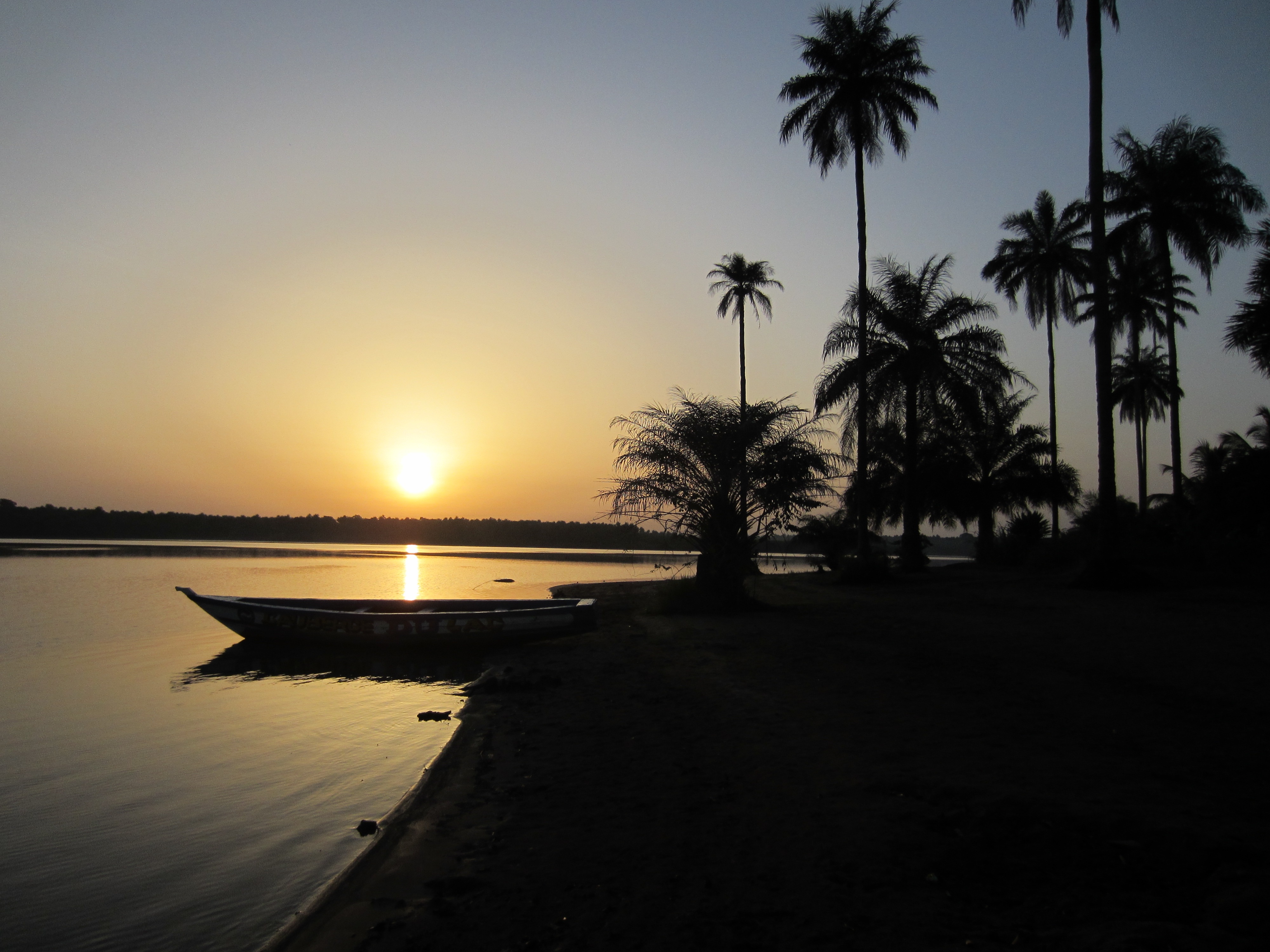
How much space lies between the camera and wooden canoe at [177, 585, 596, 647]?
59.7ft

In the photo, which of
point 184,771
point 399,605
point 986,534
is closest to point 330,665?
point 399,605

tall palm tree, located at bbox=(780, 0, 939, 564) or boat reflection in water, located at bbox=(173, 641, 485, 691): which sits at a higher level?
tall palm tree, located at bbox=(780, 0, 939, 564)

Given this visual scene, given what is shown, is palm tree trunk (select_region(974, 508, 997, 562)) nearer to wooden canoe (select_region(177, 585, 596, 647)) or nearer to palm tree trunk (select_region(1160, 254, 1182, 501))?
palm tree trunk (select_region(1160, 254, 1182, 501))

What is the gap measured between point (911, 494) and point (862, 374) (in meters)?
5.72

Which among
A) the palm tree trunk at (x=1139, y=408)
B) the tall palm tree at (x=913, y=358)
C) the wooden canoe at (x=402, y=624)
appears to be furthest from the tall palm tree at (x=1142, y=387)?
the wooden canoe at (x=402, y=624)

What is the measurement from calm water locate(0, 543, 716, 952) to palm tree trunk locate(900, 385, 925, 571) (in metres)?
18.3

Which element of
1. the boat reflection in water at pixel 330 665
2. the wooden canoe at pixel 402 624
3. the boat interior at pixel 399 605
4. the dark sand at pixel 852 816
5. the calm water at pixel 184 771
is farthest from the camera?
the boat interior at pixel 399 605

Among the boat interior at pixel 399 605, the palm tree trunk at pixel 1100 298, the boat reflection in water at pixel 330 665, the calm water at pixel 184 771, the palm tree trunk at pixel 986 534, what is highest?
the palm tree trunk at pixel 1100 298

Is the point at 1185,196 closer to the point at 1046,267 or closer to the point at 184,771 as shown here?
the point at 1046,267

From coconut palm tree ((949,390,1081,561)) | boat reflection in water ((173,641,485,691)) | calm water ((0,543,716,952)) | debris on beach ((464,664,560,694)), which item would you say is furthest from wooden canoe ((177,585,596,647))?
coconut palm tree ((949,390,1081,561))

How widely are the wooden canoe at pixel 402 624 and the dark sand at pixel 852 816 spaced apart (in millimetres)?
6261

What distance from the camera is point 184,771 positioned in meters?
9.23

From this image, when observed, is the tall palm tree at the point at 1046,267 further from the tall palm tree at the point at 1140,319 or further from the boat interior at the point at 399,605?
the boat interior at the point at 399,605

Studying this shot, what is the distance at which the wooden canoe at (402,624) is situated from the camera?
1819 cm
